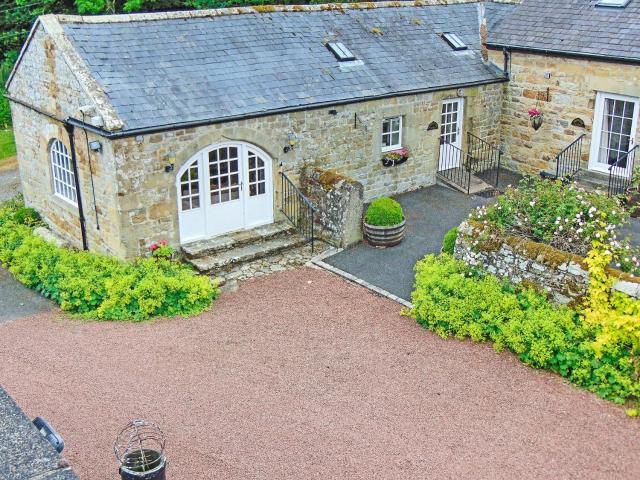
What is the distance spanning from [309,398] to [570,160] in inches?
430

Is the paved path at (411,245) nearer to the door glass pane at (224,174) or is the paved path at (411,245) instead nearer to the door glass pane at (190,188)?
the door glass pane at (224,174)

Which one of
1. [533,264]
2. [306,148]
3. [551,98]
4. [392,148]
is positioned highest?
[551,98]

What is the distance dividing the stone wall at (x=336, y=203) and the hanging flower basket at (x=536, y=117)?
6010 millimetres

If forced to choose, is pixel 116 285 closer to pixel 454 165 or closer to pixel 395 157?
pixel 395 157

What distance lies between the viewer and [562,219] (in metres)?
11.7

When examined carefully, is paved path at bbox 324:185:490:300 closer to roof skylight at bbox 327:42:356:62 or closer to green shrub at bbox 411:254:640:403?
green shrub at bbox 411:254:640:403

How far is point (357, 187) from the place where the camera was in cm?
1459

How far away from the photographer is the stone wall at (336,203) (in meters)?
14.7

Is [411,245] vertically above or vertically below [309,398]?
above

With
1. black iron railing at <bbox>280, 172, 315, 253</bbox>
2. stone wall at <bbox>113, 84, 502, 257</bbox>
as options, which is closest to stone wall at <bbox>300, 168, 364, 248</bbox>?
black iron railing at <bbox>280, 172, 315, 253</bbox>

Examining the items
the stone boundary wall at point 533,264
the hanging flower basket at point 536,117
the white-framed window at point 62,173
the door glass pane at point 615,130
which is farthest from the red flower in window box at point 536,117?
the white-framed window at point 62,173

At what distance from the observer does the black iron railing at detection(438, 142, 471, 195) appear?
18234mm

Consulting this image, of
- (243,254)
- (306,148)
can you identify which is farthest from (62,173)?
(306,148)

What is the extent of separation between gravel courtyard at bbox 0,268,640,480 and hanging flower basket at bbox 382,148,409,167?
16.7ft
